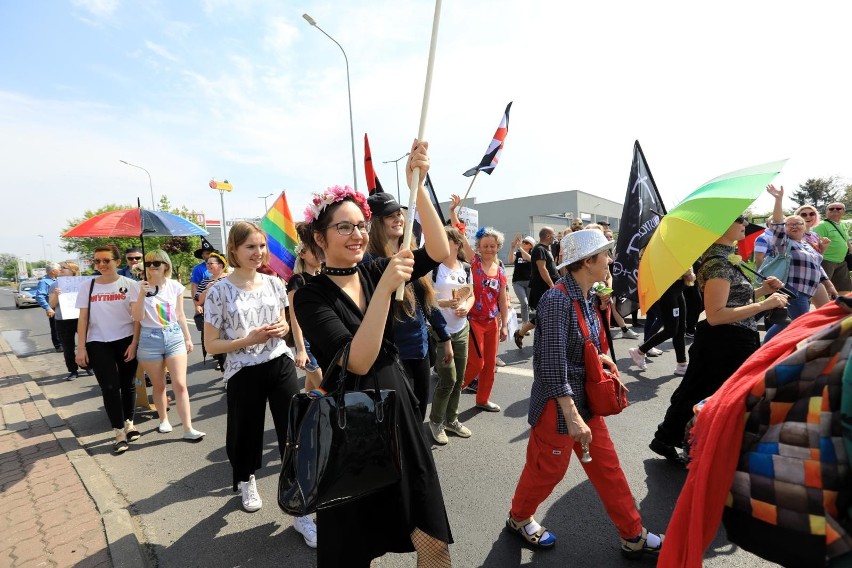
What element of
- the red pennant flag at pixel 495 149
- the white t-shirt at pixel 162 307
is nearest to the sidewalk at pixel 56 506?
the white t-shirt at pixel 162 307

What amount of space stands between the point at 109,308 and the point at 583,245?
4685 mm

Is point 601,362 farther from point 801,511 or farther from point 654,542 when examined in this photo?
point 801,511

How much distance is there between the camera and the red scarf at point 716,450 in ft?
3.83

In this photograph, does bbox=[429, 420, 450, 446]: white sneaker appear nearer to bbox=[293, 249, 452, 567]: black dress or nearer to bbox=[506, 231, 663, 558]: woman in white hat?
bbox=[506, 231, 663, 558]: woman in white hat

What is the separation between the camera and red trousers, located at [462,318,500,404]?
15.6 ft

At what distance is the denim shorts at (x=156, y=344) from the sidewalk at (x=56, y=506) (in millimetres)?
1048

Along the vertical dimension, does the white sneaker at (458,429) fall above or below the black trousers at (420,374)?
below

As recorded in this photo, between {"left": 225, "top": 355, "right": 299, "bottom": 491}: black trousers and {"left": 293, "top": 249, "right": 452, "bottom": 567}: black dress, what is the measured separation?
1517 millimetres

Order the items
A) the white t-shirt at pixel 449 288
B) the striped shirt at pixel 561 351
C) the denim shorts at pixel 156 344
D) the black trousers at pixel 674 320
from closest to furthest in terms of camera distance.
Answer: the striped shirt at pixel 561 351 < the white t-shirt at pixel 449 288 < the denim shorts at pixel 156 344 < the black trousers at pixel 674 320

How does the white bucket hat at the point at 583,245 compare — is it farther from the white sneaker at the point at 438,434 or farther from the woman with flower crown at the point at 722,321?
the white sneaker at the point at 438,434

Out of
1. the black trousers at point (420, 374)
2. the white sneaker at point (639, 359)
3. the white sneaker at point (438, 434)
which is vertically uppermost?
the black trousers at point (420, 374)

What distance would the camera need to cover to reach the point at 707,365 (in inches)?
127

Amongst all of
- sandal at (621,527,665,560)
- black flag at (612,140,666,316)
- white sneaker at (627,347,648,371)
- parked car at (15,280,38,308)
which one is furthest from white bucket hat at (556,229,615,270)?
parked car at (15,280,38,308)

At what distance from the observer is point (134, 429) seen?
4.83 m
